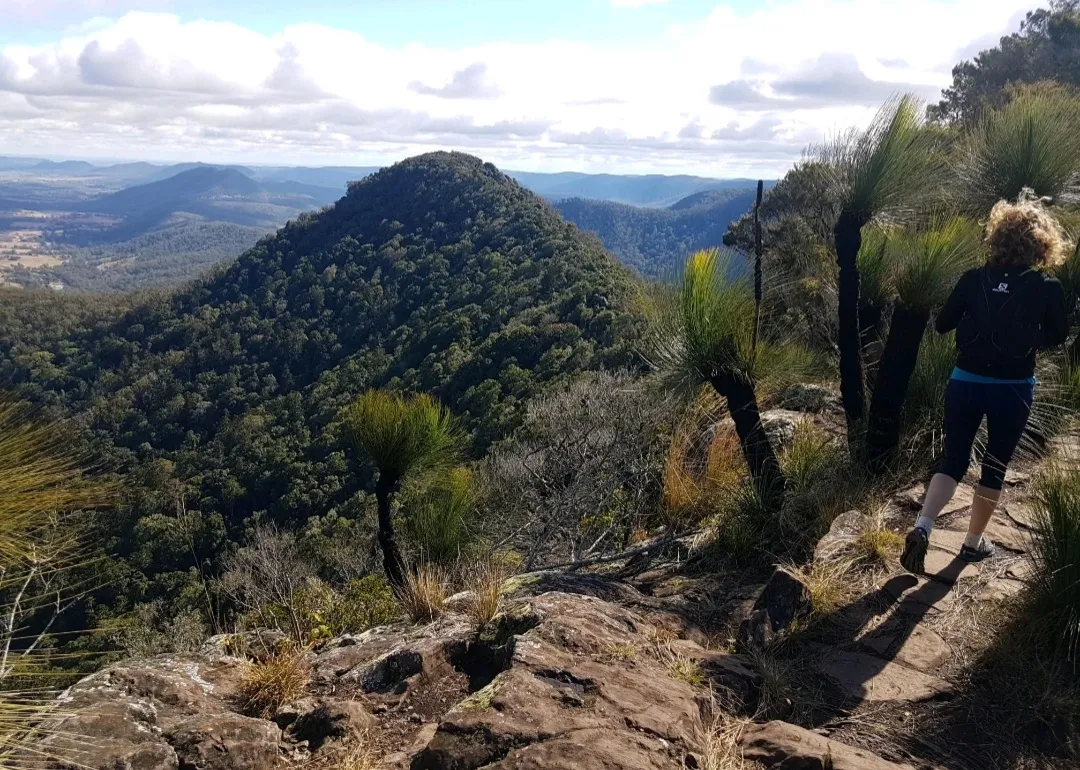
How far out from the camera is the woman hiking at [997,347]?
8.93 ft

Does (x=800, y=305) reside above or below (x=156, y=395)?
above

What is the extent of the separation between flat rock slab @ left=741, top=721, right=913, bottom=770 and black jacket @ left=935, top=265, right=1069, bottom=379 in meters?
1.68

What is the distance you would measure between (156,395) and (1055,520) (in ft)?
163

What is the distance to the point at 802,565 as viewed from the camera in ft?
10.5

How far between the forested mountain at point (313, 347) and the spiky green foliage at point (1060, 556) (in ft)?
45.6

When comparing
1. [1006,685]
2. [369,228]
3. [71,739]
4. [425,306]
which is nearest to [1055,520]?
[1006,685]

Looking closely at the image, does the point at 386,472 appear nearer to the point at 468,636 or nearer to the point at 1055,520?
the point at 468,636

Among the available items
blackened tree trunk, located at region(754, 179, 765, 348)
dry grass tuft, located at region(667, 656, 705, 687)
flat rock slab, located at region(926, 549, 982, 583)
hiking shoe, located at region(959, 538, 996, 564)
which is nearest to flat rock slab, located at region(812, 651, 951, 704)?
dry grass tuft, located at region(667, 656, 705, 687)

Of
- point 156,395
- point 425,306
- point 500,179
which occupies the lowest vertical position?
point 156,395

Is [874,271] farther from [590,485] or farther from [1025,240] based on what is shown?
[590,485]

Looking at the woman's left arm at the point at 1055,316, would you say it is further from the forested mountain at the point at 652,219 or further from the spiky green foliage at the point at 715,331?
the forested mountain at the point at 652,219

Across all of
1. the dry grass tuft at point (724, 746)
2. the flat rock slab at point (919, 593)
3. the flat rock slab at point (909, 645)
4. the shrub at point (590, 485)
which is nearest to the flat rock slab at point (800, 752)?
the dry grass tuft at point (724, 746)

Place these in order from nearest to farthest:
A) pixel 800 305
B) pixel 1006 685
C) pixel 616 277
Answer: pixel 1006 685, pixel 800 305, pixel 616 277

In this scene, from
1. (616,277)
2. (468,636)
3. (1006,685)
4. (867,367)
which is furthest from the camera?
(616,277)
